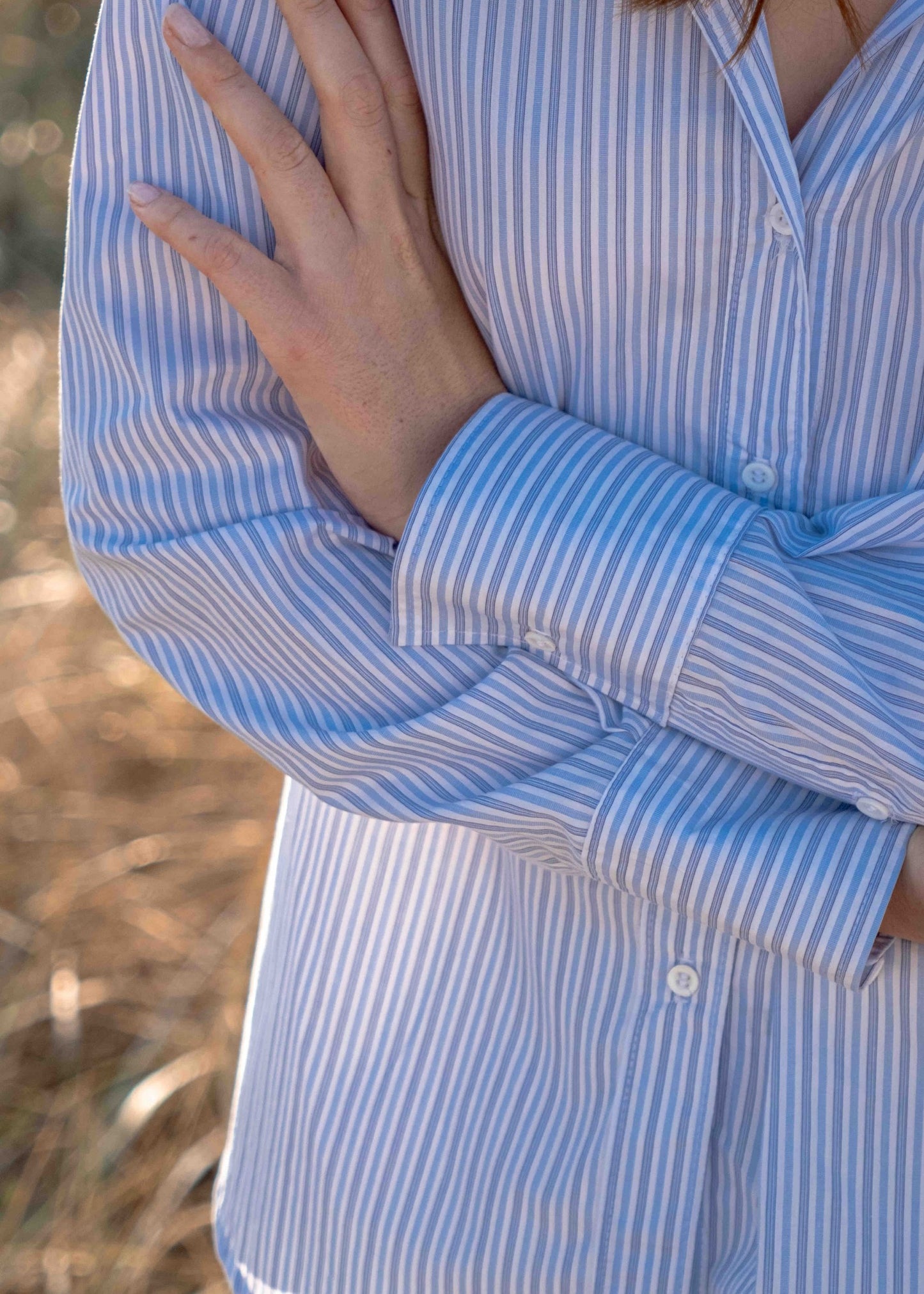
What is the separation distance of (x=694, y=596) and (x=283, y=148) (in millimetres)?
411

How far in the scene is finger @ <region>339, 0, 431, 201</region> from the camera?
0.83 metres

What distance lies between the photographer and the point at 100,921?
251 centimetres

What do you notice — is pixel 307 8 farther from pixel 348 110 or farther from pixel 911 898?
pixel 911 898

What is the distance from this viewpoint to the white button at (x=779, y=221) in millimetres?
777

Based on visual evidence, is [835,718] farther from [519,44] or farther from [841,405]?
[519,44]

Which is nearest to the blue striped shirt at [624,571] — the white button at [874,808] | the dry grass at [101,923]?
the white button at [874,808]

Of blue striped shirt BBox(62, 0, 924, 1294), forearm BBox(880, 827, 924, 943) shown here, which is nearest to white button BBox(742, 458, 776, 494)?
blue striped shirt BBox(62, 0, 924, 1294)

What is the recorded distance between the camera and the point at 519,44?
81 cm

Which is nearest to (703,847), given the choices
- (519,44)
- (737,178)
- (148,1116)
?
(737,178)

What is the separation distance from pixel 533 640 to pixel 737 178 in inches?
13.4

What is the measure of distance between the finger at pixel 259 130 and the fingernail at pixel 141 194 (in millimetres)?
66

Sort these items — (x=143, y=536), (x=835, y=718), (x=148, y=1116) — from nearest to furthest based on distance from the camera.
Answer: (x=835, y=718) < (x=143, y=536) < (x=148, y=1116)

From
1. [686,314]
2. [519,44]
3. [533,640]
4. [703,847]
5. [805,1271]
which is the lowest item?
[805,1271]

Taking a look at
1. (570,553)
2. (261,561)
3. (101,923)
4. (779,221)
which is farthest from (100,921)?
(779,221)
